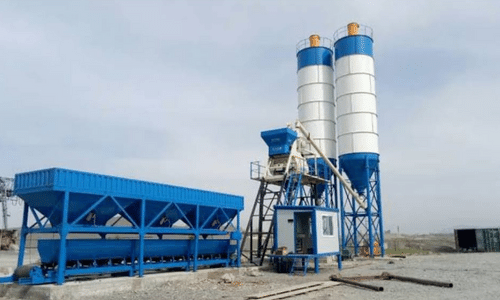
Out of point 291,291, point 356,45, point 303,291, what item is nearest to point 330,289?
point 303,291

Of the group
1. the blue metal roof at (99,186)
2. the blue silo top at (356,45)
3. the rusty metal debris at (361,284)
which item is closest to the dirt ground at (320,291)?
the rusty metal debris at (361,284)

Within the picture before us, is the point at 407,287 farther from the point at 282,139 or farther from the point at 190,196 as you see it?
the point at 282,139

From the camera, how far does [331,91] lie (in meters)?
36.4

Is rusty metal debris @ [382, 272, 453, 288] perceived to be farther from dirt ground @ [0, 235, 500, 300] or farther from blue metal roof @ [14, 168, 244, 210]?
blue metal roof @ [14, 168, 244, 210]

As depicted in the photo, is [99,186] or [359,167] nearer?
[99,186]

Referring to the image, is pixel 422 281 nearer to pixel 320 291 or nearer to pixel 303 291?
pixel 320 291

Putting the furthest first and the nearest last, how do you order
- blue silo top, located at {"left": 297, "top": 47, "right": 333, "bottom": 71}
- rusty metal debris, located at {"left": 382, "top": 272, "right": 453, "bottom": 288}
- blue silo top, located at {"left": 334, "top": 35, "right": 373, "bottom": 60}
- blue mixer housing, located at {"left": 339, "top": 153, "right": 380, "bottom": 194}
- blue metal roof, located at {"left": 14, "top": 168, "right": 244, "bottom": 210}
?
blue silo top, located at {"left": 297, "top": 47, "right": 333, "bottom": 71}
blue silo top, located at {"left": 334, "top": 35, "right": 373, "bottom": 60}
blue mixer housing, located at {"left": 339, "top": 153, "right": 380, "bottom": 194}
rusty metal debris, located at {"left": 382, "top": 272, "right": 453, "bottom": 288}
blue metal roof, located at {"left": 14, "top": 168, "right": 244, "bottom": 210}

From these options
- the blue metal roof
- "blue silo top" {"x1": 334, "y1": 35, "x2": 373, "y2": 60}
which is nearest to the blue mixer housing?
"blue silo top" {"x1": 334, "y1": 35, "x2": 373, "y2": 60}

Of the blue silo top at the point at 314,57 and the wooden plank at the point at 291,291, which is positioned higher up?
the blue silo top at the point at 314,57

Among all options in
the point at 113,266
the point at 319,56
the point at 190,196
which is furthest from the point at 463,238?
the point at 113,266

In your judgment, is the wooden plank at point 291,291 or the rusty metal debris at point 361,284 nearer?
the wooden plank at point 291,291

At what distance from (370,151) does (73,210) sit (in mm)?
23861

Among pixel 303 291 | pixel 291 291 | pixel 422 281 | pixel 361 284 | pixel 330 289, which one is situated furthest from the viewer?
pixel 422 281

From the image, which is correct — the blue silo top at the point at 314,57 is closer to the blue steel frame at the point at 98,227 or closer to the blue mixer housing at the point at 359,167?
the blue mixer housing at the point at 359,167
